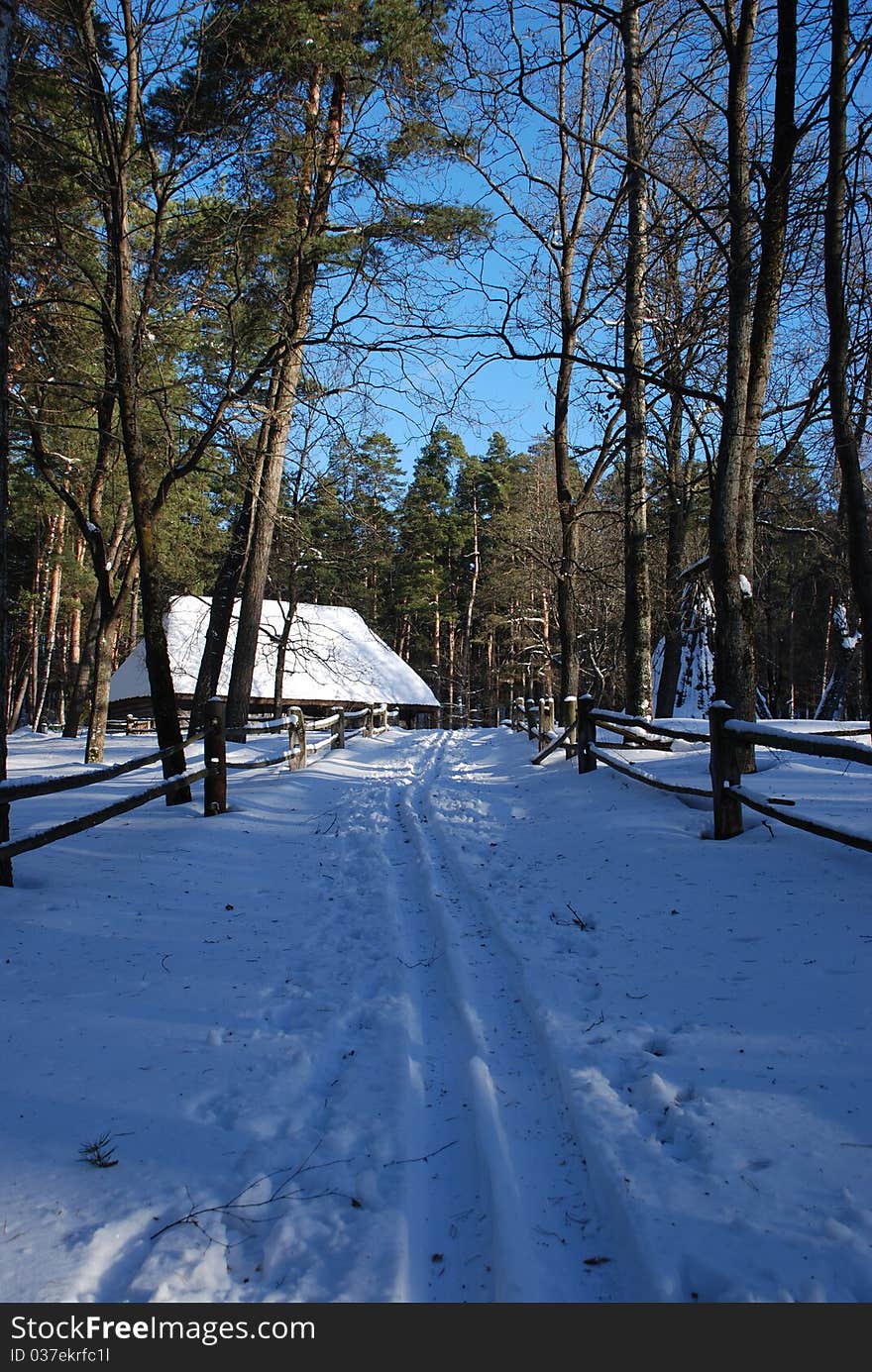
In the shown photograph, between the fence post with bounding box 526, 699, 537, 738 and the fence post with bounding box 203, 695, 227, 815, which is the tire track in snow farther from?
the fence post with bounding box 526, 699, 537, 738

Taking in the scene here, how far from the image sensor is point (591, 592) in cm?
2603

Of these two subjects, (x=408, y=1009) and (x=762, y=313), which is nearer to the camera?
(x=408, y=1009)

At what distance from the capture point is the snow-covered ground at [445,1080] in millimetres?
2102

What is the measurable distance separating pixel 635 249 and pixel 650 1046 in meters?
9.80

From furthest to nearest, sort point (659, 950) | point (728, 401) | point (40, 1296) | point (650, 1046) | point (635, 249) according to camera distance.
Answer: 1. point (635, 249)
2. point (728, 401)
3. point (659, 950)
4. point (650, 1046)
5. point (40, 1296)

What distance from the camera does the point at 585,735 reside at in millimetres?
10547

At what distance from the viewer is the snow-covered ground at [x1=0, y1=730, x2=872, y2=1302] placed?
2102 millimetres

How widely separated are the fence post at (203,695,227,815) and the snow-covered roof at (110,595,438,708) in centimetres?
2033

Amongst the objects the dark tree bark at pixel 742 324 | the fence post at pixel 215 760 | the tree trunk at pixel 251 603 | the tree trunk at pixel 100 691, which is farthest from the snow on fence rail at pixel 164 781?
the dark tree bark at pixel 742 324

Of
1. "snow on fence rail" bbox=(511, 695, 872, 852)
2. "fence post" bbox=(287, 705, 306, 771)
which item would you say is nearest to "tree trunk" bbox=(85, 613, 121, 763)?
"fence post" bbox=(287, 705, 306, 771)

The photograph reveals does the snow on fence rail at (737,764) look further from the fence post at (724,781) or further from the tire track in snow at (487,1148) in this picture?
the tire track in snow at (487,1148)

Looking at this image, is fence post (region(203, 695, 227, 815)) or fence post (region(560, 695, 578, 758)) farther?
fence post (region(560, 695, 578, 758))

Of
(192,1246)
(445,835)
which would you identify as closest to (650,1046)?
(192,1246)
